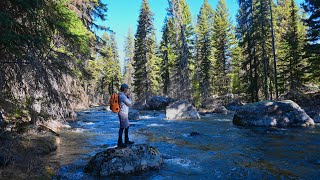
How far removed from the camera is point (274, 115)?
1752cm

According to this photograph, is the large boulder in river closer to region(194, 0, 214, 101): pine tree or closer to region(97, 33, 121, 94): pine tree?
region(194, 0, 214, 101): pine tree

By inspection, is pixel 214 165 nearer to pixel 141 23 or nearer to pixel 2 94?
pixel 2 94

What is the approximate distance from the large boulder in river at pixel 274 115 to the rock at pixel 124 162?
10.5 metres

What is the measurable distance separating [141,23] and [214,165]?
40830 millimetres

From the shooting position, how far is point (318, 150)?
34.8 ft

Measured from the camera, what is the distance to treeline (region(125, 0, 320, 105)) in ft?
111

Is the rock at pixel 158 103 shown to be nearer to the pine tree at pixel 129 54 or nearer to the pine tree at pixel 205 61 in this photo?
the pine tree at pixel 205 61

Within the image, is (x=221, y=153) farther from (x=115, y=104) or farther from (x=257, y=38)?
(x=257, y=38)

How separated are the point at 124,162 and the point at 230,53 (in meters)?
42.0

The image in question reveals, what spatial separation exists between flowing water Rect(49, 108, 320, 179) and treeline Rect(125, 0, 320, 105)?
1593cm

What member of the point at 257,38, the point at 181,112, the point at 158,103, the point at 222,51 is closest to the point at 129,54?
the point at 222,51

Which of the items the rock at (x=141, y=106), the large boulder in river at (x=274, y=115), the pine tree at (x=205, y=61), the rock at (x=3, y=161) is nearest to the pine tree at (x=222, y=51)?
the pine tree at (x=205, y=61)

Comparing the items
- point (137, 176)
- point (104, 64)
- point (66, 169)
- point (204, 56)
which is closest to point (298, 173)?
point (137, 176)

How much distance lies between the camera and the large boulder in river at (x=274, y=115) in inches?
675
